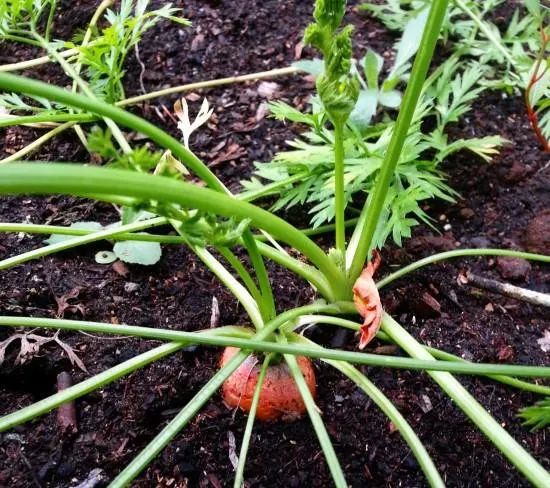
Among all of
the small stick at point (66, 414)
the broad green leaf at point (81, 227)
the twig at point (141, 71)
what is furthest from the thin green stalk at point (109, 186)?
the twig at point (141, 71)

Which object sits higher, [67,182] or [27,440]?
[67,182]

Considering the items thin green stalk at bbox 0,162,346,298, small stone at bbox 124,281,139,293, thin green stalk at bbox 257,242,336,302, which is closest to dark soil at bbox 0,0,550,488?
small stone at bbox 124,281,139,293

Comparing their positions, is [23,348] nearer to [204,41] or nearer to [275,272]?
[275,272]

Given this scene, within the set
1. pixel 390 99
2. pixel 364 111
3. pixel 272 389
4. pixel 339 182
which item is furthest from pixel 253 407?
pixel 390 99

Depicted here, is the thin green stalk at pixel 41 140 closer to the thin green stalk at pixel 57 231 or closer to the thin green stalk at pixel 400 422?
the thin green stalk at pixel 57 231

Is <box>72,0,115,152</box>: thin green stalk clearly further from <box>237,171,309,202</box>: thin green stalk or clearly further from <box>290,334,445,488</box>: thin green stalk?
<box>290,334,445,488</box>: thin green stalk

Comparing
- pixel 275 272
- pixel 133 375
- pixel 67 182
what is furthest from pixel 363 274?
pixel 67 182
